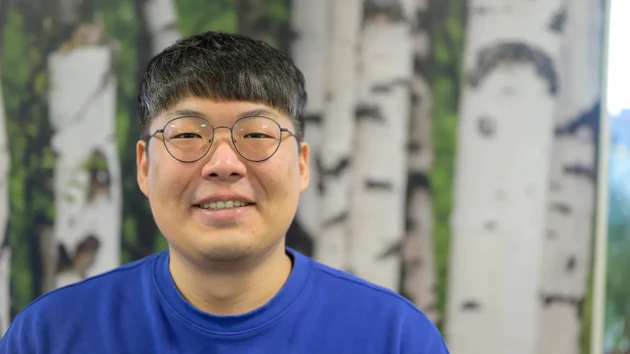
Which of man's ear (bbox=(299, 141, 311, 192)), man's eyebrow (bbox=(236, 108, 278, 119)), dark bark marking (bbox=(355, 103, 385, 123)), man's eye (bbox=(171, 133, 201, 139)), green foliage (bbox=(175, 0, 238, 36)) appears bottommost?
man's ear (bbox=(299, 141, 311, 192))

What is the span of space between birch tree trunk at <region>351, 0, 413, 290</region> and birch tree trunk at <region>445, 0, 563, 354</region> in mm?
193

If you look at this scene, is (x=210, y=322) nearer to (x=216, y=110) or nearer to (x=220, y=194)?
(x=220, y=194)

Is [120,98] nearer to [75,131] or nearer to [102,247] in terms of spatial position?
[75,131]

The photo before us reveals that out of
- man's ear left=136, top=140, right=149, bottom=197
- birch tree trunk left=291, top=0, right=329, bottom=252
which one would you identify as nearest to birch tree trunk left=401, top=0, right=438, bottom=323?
birch tree trunk left=291, top=0, right=329, bottom=252

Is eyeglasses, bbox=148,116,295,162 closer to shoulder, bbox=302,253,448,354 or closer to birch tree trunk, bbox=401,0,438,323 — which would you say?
shoulder, bbox=302,253,448,354

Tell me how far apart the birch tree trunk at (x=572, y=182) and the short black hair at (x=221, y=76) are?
100 centimetres

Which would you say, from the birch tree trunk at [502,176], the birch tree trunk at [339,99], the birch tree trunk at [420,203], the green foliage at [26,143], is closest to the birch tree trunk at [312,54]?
the birch tree trunk at [339,99]

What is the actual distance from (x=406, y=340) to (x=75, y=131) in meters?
1.19

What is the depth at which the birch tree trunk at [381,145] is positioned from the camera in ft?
5.32

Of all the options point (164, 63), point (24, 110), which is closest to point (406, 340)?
point (164, 63)

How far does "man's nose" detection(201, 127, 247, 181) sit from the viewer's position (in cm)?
95

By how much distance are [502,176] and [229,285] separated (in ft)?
3.35

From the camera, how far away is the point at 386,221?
1650 millimetres

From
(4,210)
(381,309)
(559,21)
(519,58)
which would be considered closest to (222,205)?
(381,309)
